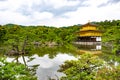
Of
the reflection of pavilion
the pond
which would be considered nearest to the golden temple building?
the reflection of pavilion

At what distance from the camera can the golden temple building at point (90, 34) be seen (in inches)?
2009

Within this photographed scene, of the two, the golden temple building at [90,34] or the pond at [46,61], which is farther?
the golden temple building at [90,34]

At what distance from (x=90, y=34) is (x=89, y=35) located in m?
0.47

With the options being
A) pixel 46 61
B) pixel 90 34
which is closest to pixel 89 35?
pixel 90 34

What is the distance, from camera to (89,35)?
50.7 metres

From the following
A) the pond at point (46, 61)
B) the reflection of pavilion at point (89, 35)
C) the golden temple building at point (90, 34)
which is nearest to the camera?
the pond at point (46, 61)

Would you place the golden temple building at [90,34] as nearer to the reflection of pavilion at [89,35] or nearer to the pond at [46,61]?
the reflection of pavilion at [89,35]

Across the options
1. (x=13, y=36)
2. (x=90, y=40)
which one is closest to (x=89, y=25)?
(x=90, y=40)

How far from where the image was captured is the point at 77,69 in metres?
10.2

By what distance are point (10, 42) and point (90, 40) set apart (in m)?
27.7

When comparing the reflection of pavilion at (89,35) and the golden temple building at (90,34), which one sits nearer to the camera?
the reflection of pavilion at (89,35)

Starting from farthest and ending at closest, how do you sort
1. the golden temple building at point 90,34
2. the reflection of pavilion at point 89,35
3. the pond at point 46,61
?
1. the golden temple building at point 90,34
2. the reflection of pavilion at point 89,35
3. the pond at point 46,61

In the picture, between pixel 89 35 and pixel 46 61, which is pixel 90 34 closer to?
pixel 89 35

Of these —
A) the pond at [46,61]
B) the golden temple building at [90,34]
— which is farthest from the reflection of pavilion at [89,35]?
the pond at [46,61]
